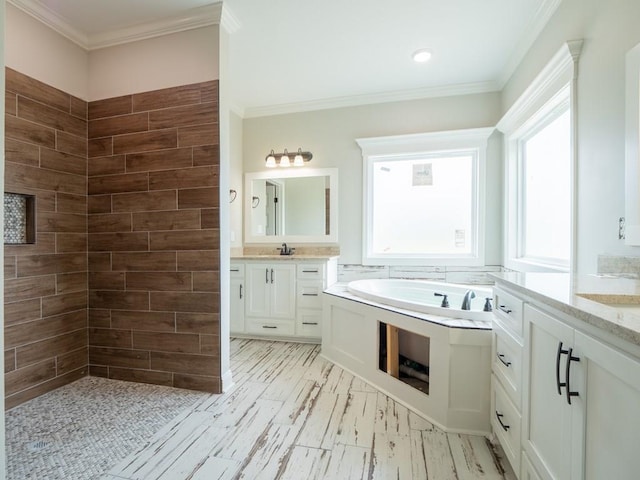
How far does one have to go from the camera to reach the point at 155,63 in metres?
2.31

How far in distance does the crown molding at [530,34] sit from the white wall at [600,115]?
0.14 metres

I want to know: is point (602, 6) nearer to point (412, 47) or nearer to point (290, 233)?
point (412, 47)

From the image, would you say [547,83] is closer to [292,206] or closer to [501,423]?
[501,423]

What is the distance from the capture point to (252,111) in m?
3.80

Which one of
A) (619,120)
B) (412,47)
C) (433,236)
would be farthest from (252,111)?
(619,120)

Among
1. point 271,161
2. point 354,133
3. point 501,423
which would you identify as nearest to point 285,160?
point 271,161

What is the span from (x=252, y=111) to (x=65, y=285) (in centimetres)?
265

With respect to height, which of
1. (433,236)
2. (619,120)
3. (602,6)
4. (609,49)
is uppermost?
(602,6)

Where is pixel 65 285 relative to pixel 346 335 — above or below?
above

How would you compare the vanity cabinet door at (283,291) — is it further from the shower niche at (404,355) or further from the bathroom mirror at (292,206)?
the shower niche at (404,355)

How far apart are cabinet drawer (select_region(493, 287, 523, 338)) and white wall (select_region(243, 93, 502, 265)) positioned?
6.07ft

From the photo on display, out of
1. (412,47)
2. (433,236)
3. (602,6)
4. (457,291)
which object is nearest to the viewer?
(602,6)

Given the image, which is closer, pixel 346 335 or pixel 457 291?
pixel 346 335

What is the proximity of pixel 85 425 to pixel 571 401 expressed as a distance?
92.6 inches
